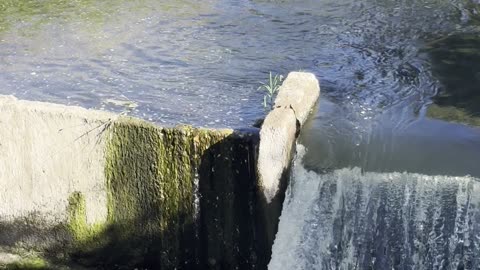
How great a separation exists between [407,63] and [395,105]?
136cm

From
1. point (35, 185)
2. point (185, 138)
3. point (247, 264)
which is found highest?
point (185, 138)

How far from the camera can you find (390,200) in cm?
511

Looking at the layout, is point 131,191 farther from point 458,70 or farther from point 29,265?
point 458,70

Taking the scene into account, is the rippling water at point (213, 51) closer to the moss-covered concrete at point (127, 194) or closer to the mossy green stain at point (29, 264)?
the moss-covered concrete at point (127, 194)

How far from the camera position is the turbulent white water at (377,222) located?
16.3 feet

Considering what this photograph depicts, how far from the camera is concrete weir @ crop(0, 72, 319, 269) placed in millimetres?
5398

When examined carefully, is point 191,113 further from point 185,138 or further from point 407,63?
point 407,63

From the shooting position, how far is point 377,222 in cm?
518

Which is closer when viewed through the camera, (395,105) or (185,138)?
(185,138)

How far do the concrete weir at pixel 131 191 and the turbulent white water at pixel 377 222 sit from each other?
195 millimetres

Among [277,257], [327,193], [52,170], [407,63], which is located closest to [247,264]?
[277,257]

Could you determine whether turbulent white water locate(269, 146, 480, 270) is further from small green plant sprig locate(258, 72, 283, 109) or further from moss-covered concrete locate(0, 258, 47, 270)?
moss-covered concrete locate(0, 258, 47, 270)

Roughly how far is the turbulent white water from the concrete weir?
195 millimetres

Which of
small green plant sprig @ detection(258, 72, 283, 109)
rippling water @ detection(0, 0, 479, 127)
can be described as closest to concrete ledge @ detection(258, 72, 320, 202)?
small green plant sprig @ detection(258, 72, 283, 109)
